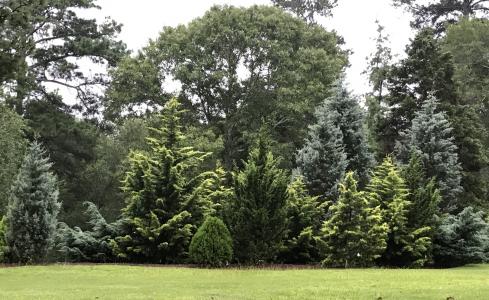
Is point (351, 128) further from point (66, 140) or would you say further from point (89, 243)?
point (66, 140)

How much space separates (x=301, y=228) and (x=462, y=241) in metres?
5.57

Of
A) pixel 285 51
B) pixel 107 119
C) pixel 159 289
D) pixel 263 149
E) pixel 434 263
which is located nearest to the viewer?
pixel 159 289

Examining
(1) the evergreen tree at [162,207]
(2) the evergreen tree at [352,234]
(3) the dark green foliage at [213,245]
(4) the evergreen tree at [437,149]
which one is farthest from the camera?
(4) the evergreen tree at [437,149]

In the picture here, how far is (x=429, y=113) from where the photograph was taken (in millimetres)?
26453

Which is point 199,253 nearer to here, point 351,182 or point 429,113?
point 351,182

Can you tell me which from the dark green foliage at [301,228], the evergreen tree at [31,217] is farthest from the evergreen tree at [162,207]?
the dark green foliage at [301,228]

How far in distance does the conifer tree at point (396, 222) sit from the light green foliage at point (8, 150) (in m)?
16.9

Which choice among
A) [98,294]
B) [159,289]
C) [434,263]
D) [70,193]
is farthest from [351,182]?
[70,193]

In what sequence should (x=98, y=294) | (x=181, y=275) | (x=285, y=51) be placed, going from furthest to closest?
1. (x=285, y=51)
2. (x=181, y=275)
3. (x=98, y=294)

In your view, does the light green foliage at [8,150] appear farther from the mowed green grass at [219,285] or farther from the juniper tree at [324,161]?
the juniper tree at [324,161]

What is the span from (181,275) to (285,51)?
73.4 feet

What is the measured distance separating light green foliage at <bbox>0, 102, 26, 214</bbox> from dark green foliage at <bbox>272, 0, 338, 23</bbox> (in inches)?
1173

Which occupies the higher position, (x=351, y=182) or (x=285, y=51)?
(x=285, y=51)

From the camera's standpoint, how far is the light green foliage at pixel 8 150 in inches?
1061
